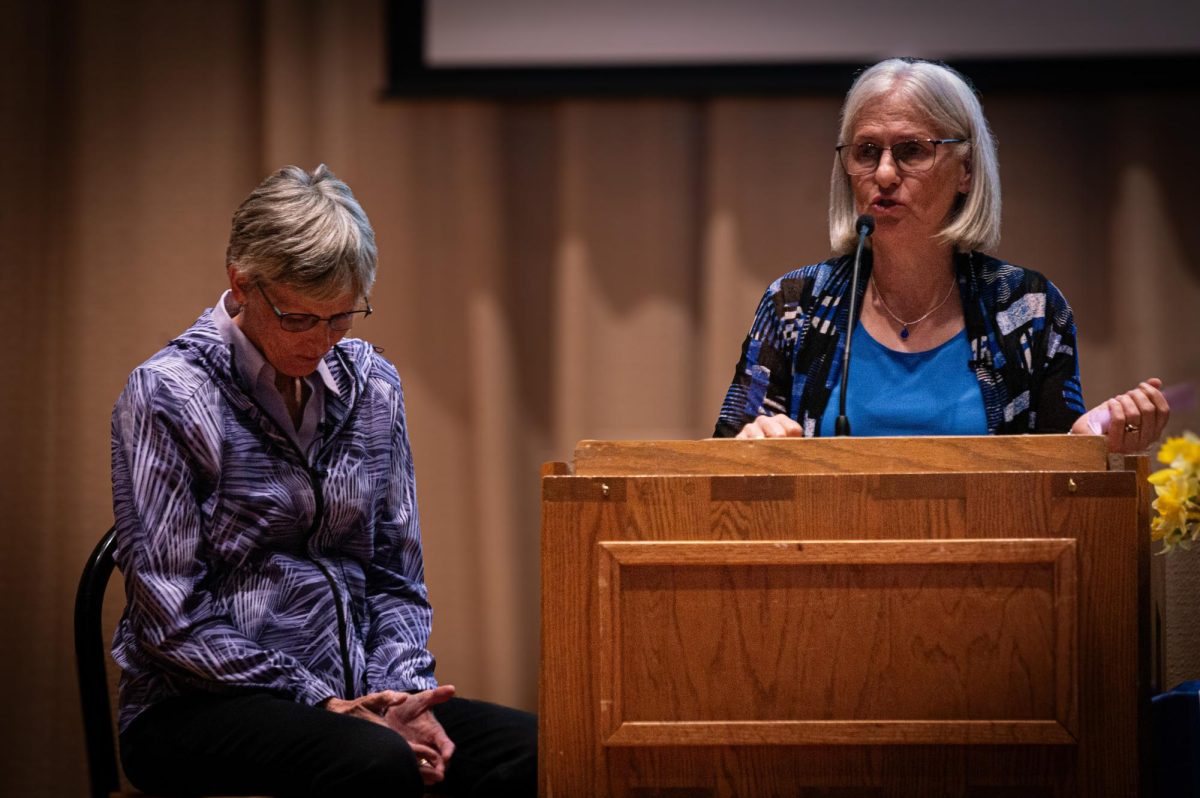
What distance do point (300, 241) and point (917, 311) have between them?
1033mm

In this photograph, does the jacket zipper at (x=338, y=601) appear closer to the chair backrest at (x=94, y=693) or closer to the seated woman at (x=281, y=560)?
the seated woman at (x=281, y=560)

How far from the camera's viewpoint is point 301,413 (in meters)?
2.05

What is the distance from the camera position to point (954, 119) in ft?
7.04

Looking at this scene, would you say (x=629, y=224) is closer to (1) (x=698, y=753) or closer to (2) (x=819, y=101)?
(2) (x=819, y=101)

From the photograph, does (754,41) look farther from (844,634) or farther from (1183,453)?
(844,634)

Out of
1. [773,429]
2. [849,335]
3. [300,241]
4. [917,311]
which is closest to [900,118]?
[917,311]

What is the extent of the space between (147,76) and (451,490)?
4.76ft

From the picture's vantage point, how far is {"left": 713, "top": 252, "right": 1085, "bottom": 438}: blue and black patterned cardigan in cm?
206

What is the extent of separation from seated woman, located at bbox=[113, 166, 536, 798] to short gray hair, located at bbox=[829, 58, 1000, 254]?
2.86 ft

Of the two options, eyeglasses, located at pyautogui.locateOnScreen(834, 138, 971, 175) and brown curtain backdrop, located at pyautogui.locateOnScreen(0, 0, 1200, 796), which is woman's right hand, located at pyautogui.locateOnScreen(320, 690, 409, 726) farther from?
brown curtain backdrop, located at pyautogui.locateOnScreen(0, 0, 1200, 796)

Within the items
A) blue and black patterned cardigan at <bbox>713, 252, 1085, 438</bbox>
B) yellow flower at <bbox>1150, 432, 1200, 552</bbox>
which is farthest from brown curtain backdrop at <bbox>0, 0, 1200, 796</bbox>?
yellow flower at <bbox>1150, 432, 1200, 552</bbox>

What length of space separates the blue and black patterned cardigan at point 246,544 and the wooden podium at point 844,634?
1.97 feet

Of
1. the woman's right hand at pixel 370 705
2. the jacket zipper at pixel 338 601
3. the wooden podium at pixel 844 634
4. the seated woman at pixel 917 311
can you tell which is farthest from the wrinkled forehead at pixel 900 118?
the woman's right hand at pixel 370 705

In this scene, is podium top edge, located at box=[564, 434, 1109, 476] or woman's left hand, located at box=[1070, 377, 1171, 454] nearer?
podium top edge, located at box=[564, 434, 1109, 476]
